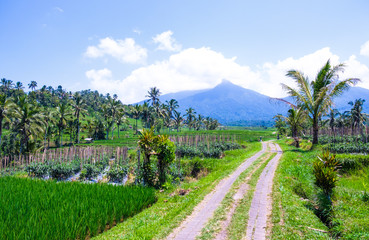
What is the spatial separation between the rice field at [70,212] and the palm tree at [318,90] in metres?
15.0

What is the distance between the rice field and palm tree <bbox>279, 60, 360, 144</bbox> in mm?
15017

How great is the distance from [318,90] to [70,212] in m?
19.5

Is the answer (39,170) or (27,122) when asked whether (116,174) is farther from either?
(27,122)

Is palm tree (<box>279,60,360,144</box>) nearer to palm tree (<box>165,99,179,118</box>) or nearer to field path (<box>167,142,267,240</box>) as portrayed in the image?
field path (<box>167,142,267,240</box>)

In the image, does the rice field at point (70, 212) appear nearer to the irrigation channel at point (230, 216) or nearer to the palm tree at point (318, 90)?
the irrigation channel at point (230, 216)

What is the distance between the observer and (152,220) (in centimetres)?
651

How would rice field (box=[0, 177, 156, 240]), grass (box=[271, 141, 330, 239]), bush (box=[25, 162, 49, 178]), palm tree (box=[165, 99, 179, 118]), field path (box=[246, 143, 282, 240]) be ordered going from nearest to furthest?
1. grass (box=[271, 141, 330, 239])
2. field path (box=[246, 143, 282, 240])
3. rice field (box=[0, 177, 156, 240])
4. bush (box=[25, 162, 49, 178])
5. palm tree (box=[165, 99, 179, 118])

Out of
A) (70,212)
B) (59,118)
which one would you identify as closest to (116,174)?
(70,212)

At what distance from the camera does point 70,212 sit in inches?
243

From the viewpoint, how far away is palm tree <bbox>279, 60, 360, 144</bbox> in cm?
1644

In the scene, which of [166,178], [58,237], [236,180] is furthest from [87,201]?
[236,180]

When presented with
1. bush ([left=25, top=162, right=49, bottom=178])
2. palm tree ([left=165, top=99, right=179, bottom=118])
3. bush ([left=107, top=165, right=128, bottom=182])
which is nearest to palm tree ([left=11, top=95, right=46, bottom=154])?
bush ([left=25, top=162, right=49, bottom=178])

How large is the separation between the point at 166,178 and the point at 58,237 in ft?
21.5

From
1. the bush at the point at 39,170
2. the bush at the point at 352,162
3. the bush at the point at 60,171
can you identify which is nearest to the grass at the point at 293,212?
the bush at the point at 352,162
